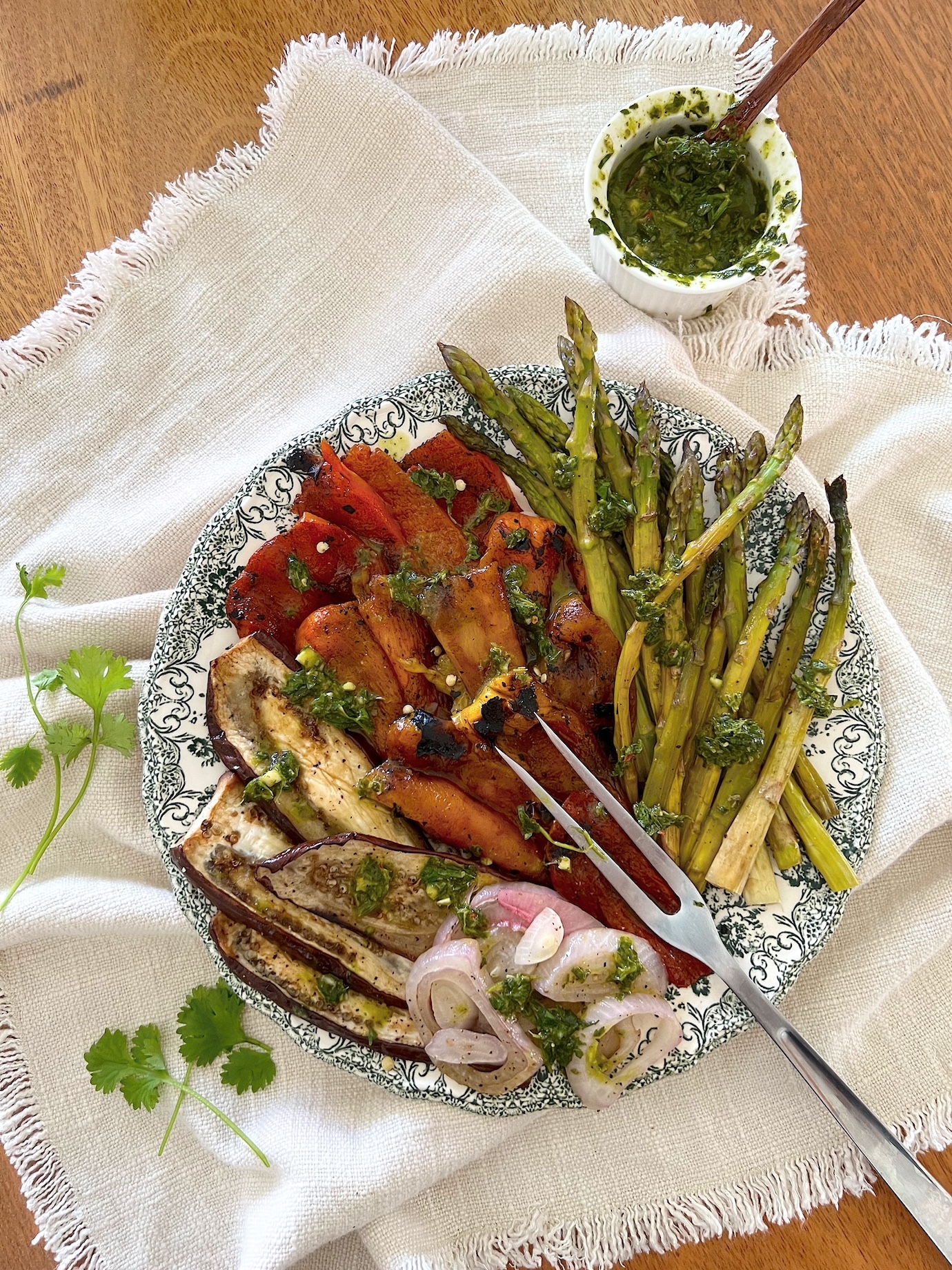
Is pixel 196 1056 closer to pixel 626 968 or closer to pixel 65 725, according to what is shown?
pixel 65 725

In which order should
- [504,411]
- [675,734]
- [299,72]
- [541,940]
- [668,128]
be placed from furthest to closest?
1. [299,72]
2. [668,128]
3. [504,411]
4. [675,734]
5. [541,940]

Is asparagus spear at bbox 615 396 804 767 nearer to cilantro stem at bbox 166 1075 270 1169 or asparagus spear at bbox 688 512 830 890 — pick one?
asparagus spear at bbox 688 512 830 890

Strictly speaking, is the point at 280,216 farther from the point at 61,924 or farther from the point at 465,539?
the point at 61,924

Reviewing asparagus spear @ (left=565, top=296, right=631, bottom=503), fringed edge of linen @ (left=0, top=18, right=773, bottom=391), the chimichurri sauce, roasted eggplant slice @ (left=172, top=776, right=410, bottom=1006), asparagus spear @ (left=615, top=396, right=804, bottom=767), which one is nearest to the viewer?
roasted eggplant slice @ (left=172, top=776, right=410, bottom=1006)

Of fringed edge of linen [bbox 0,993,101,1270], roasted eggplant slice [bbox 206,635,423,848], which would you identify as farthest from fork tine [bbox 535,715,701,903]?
fringed edge of linen [bbox 0,993,101,1270]

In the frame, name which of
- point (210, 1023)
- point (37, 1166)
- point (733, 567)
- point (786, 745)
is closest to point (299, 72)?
point (733, 567)

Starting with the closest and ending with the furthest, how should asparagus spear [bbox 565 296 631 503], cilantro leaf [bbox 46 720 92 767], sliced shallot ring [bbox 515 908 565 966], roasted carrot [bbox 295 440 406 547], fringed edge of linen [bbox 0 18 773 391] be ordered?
sliced shallot ring [bbox 515 908 565 966], roasted carrot [bbox 295 440 406 547], asparagus spear [bbox 565 296 631 503], cilantro leaf [bbox 46 720 92 767], fringed edge of linen [bbox 0 18 773 391]

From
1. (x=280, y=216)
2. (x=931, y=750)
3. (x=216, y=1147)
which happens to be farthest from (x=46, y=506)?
(x=931, y=750)
